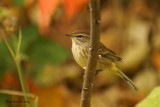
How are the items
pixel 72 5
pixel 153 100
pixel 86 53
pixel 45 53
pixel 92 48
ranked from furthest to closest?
1. pixel 45 53
2. pixel 72 5
3. pixel 86 53
4. pixel 153 100
5. pixel 92 48

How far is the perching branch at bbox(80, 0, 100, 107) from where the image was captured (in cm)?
295

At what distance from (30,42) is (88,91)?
315 centimetres

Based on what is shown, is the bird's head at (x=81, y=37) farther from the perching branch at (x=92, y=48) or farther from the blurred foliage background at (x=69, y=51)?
the perching branch at (x=92, y=48)

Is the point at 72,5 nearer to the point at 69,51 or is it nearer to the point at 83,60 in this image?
the point at 83,60

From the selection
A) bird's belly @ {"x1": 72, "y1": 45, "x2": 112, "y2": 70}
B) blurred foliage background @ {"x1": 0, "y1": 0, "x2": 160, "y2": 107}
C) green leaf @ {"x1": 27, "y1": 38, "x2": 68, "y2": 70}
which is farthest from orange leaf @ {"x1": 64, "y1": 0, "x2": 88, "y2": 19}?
green leaf @ {"x1": 27, "y1": 38, "x2": 68, "y2": 70}

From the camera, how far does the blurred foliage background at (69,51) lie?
6.38 metres

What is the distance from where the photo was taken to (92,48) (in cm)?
316

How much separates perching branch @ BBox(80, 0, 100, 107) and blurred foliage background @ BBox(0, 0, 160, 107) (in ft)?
5.99

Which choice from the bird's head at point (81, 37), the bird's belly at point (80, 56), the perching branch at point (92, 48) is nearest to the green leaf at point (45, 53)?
the bird's head at point (81, 37)

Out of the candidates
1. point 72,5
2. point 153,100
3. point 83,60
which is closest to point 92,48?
point 153,100

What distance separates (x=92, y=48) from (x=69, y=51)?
443 centimetres

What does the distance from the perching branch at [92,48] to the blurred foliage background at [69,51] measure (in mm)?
1824

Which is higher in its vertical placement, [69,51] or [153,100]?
[153,100]

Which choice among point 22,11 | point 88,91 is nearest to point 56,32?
point 22,11
